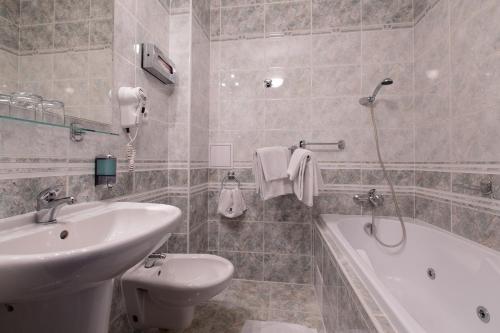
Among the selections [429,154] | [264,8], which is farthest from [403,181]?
[264,8]

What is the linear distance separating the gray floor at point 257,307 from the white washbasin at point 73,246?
0.90 m

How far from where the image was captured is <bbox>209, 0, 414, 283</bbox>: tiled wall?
1815mm

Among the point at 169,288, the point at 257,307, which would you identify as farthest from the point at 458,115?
the point at 169,288

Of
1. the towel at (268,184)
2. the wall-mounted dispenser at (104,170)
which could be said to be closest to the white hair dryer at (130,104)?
the wall-mounted dispenser at (104,170)

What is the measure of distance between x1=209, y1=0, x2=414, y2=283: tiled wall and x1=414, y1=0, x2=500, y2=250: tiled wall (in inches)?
4.8

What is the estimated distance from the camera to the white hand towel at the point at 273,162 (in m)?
1.69

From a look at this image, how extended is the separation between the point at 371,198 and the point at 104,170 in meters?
1.78

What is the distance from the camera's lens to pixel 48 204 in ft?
2.41

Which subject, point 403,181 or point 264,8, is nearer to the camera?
point 403,181

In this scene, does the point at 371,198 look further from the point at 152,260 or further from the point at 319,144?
the point at 152,260

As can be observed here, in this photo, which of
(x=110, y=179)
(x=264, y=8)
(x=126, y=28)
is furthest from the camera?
(x=264, y=8)

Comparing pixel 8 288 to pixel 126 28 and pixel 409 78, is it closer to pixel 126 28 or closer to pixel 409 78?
pixel 126 28

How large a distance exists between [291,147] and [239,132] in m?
0.48

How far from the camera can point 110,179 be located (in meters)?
1.05
